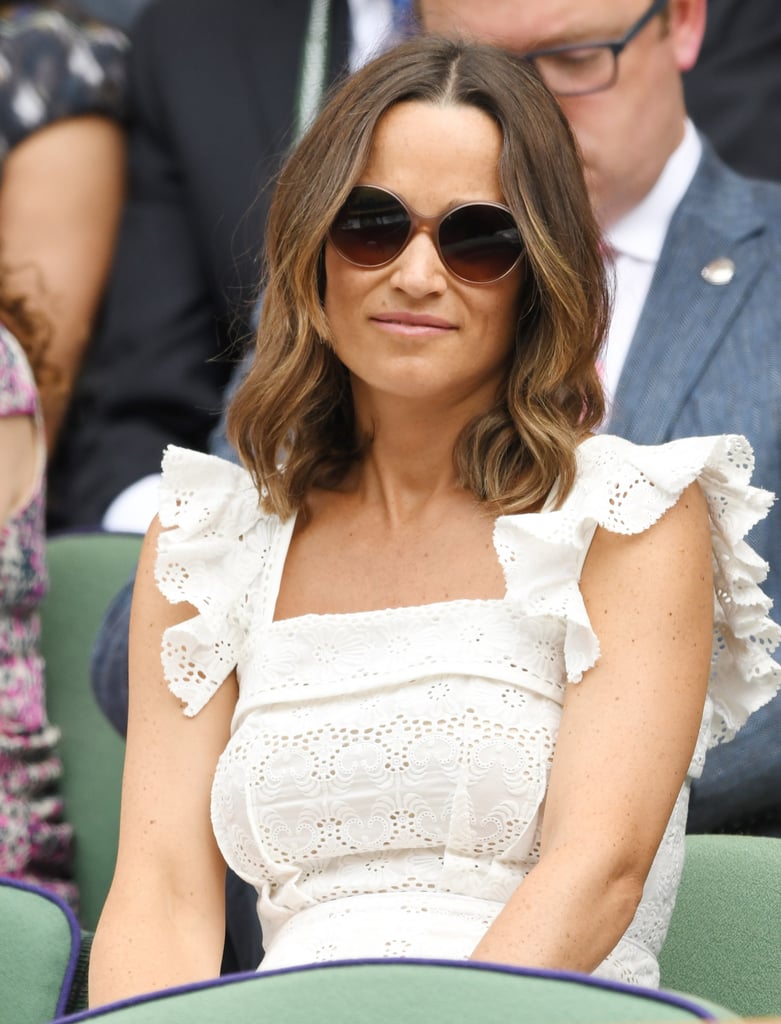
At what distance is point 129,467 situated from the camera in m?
3.19

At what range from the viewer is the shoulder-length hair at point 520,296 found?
179 cm

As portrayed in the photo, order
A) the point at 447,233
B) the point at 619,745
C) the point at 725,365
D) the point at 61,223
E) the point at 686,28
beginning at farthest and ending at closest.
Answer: the point at 61,223 → the point at 686,28 → the point at 725,365 → the point at 447,233 → the point at 619,745

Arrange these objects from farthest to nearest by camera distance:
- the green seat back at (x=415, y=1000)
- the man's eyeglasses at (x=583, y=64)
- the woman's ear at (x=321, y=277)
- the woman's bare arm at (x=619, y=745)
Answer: the man's eyeglasses at (x=583, y=64) < the woman's ear at (x=321, y=277) < the woman's bare arm at (x=619, y=745) < the green seat back at (x=415, y=1000)

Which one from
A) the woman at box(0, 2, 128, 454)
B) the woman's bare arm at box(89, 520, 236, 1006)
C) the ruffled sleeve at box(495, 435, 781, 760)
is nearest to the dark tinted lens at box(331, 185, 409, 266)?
the ruffled sleeve at box(495, 435, 781, 760)

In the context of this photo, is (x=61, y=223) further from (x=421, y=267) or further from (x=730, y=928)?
(x=730, y=928)

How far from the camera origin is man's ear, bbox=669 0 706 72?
2746mm

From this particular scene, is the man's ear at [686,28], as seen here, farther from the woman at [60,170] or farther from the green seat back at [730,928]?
the green seat back at [730,928]

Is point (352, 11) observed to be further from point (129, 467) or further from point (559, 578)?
point (559, 578)

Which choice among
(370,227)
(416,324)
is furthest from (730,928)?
(370,227)

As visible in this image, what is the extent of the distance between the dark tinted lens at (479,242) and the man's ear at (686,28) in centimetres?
112

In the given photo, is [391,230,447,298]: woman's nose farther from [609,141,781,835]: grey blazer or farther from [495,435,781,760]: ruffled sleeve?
[609,141,781,835]: grey blazer

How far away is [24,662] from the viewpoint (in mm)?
2445

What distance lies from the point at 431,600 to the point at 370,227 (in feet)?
1.28

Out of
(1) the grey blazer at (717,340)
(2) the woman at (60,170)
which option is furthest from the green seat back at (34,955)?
(2) the woman at (60,170)
